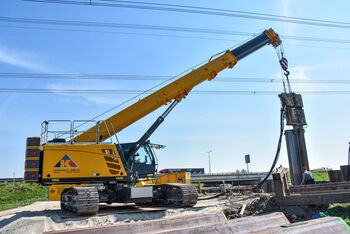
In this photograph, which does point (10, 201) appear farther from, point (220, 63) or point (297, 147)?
point (297, 147)

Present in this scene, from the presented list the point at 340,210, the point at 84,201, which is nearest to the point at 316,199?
the point at 340,210

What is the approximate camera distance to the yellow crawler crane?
889 cm

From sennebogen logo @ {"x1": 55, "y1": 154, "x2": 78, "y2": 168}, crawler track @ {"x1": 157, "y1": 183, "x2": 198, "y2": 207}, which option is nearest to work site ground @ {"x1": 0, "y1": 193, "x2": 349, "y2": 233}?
crawler track @ {"x1": 157, "y1": 183, "x2": 198, "y2": 207}

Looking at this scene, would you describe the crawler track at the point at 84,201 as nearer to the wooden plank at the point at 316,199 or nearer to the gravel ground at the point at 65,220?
the gravel ground at the point at 65,220

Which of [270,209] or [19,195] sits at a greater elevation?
[19,195]

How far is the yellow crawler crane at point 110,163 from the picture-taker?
889 centimetres

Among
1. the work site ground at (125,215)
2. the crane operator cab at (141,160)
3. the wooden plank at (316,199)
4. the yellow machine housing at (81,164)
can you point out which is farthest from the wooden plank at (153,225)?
the crane operator cab at (141,160)

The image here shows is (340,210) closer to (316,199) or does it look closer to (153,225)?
(316,199)

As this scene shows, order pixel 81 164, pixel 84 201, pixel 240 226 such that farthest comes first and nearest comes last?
1. pixel 81 164
2. pixel 84 201
3. pixel 240 226

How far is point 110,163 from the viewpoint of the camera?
9.64 metres

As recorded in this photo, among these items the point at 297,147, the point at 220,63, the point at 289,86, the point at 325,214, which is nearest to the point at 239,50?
the point at 220,63

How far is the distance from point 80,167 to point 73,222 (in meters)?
1.98

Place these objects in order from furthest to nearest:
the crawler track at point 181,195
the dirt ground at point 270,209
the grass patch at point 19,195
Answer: the grass patch at point 19,195 < the crawler track at point 181,195 < the dirt ground at point 270,209

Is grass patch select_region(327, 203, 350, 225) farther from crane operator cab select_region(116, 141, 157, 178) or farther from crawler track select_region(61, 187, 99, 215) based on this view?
crawler track select_region(61, 187, 99, 215)
